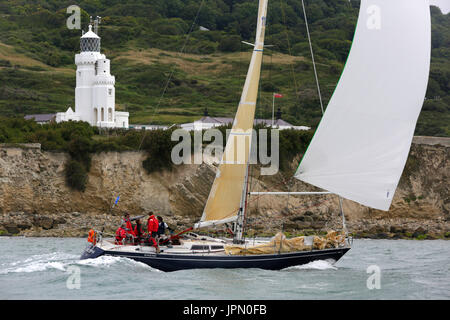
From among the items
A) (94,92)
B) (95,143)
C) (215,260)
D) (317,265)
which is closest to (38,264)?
(215,260)

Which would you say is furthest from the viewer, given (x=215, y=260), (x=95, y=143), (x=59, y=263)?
(x=95, y=143)

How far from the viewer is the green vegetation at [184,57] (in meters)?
71.3

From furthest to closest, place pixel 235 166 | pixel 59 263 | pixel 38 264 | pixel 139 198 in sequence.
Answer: pixel 139 198 < pixel 59 263 < pixel 38 264 < pixel 235 166

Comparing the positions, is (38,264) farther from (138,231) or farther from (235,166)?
(235,166)

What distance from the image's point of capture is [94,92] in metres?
56.8

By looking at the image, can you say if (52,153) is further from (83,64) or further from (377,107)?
(377,107)

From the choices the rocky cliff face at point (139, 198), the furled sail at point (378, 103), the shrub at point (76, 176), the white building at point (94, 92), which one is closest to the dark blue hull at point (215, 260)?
the furled sail at point (378, 103)

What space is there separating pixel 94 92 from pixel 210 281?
3982 centimetres

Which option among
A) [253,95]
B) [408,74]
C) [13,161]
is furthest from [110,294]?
[13,161]

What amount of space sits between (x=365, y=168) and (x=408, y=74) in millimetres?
2501

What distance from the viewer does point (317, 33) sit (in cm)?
11050

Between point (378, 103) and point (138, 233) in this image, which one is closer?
point (378, 103)

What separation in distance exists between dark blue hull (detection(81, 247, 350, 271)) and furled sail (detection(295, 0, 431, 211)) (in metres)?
2.73

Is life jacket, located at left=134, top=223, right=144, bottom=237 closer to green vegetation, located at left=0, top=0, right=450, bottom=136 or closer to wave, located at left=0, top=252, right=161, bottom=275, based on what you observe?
wave, located at left=0, top=252, right=161, bottom=275
